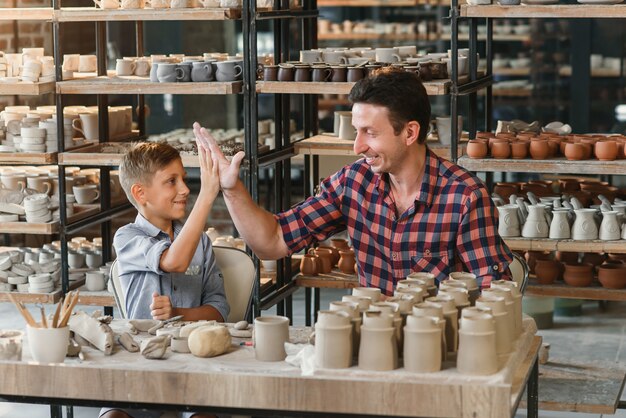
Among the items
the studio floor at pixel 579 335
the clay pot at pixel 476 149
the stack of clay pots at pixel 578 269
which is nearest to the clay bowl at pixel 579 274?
the stack of clay pots at pixel 578 269

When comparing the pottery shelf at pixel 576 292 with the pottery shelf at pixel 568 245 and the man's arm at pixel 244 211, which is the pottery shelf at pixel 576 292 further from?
the man's arm at pixel 244 211

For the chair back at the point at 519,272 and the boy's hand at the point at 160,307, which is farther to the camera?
the chair back at the point at 519,272

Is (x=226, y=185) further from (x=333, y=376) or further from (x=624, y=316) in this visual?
(x=624, y=316)

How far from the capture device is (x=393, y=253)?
3.42 m

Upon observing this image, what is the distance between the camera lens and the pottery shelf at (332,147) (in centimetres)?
520

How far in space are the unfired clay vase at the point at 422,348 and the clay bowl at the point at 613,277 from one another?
2.74 meters

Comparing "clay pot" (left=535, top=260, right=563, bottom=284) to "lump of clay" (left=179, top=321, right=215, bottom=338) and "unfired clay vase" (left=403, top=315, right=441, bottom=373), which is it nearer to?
"lump of clay" (left=179, top=321, right=215, bottom=338)

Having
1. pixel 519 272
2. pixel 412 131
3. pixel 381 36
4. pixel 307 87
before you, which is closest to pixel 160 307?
pixel 412 131

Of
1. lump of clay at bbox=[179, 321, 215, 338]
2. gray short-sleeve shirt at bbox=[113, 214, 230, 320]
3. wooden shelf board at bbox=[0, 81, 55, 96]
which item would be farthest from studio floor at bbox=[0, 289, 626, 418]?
lump of clay at bbox=[179, 321, 215, 338]

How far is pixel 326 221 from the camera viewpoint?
3580 mm

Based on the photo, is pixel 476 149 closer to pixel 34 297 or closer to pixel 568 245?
pixel 568 245

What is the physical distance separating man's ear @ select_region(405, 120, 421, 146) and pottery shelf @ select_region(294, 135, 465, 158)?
1.78 metres

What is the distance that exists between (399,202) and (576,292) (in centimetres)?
192

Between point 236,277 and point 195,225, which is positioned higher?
point 195,225
